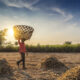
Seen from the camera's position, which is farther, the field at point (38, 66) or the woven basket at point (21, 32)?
the woven basket at point (21, 32)

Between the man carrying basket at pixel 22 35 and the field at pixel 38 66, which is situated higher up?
the man carrying basket at pixel 22 35

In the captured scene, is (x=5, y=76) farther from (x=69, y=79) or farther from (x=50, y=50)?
(x=50, y=50)

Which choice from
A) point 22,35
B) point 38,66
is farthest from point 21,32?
point 38,66

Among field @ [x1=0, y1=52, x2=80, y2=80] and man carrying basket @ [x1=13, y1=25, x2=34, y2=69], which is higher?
man carrying basket @ [x1=13, y1=25, x2=34, y2=69]

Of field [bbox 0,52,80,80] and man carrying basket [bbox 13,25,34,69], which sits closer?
field [bbox 0,52,80,80]

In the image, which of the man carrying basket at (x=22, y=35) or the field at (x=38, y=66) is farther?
the man carrying basket at (x=22, y=35)

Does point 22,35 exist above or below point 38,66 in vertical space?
above

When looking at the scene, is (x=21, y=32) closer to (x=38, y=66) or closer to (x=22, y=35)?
(x=22, y=35)

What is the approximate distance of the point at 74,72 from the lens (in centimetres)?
513

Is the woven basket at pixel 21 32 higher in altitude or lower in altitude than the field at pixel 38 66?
higher

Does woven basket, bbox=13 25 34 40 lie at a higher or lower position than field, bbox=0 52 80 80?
higher

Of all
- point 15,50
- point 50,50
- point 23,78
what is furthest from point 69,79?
point 15,50

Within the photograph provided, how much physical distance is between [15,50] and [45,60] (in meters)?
16.3

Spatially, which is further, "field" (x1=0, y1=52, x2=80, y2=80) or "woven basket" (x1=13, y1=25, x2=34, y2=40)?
"woven basket" (x1=13, y1=25, x2=34, y2=40)
